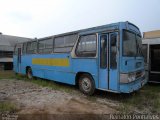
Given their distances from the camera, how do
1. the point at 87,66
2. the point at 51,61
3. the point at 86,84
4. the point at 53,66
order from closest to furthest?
the point at 87,66 → the point at 86,84 → the point at 53,66 → the point at 51,61

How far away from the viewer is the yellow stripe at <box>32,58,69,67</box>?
873cm

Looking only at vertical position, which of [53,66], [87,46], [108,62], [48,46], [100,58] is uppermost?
[48,46]

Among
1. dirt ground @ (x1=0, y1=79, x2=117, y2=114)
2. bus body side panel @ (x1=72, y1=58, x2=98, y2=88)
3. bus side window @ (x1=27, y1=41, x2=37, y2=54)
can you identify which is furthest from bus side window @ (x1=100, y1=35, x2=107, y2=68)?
bus side window @ (x1=27, y1=41, x2=37, y2=54)

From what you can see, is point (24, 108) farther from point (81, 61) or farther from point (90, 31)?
point (90, 31)

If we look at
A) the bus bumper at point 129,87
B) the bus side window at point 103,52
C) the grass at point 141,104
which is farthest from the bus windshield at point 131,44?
the grass at point 141,104

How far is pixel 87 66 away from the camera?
7438 mm

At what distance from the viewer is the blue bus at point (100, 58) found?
20.7ft

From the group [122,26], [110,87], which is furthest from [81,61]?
[122,26]

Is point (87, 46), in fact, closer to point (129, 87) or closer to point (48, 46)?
point (129, 87)

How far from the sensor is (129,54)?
651 centimetres

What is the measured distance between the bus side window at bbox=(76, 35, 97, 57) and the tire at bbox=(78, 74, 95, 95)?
0.89 m

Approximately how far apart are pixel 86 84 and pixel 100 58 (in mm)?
1310

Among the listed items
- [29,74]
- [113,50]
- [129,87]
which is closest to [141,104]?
[129,87]

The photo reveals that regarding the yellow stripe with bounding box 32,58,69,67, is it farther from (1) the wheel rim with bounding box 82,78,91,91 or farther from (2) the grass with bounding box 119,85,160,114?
(2) the grass with bounding box 119,85,160,114
